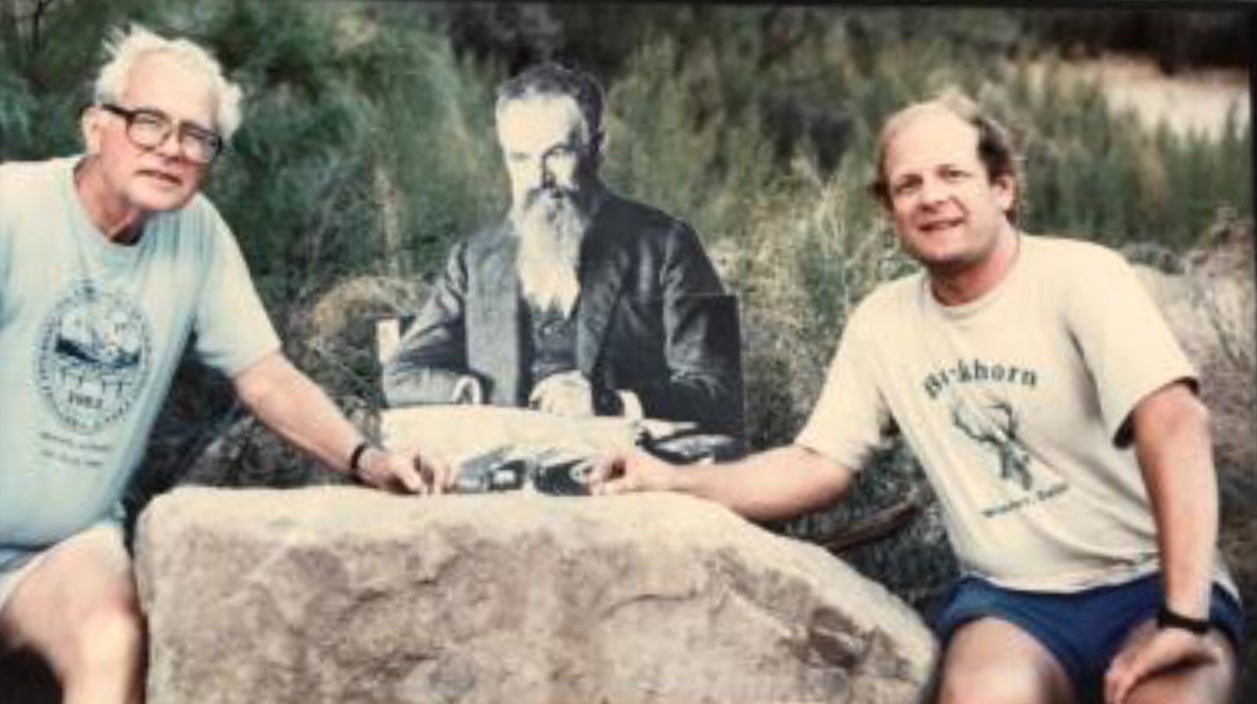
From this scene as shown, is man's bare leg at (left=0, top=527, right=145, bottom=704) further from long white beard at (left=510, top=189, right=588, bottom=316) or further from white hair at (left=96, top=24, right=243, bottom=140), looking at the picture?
long white beard at (left=510, top=189, right=588, bottom=316)

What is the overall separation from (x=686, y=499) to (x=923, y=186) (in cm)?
72

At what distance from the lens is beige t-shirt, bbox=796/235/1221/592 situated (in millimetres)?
3328

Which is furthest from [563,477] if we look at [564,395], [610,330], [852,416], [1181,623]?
[1181,623]

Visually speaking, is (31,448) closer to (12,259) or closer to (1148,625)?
(12,259)

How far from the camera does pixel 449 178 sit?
387 centimetres

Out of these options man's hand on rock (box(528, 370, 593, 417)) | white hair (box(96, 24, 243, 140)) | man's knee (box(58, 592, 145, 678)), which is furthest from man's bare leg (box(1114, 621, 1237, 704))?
white hair (box(96, 24, 243, 140))

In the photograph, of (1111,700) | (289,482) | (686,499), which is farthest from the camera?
(289,482)

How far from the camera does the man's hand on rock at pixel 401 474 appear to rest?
3.53 m

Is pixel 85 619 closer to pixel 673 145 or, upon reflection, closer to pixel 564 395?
pixel 564 395

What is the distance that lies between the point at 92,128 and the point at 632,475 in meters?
1.19

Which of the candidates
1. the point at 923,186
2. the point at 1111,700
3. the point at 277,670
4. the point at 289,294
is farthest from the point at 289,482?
the point at 1111,700

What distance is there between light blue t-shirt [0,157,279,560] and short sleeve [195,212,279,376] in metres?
0.03

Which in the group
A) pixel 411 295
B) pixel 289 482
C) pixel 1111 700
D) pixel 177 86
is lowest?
pixel 1111 700

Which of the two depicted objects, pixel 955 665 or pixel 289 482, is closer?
pixel 955 665
